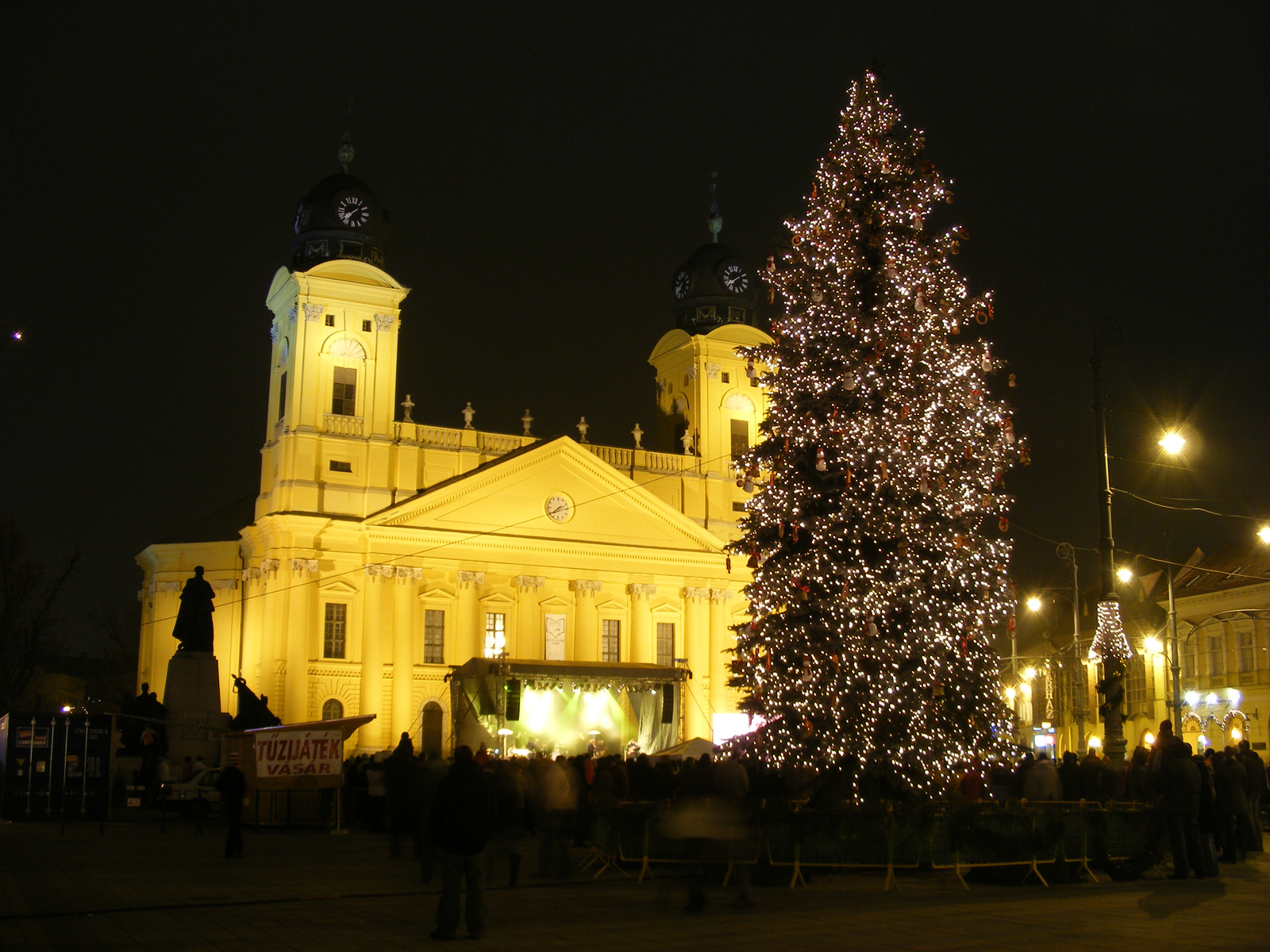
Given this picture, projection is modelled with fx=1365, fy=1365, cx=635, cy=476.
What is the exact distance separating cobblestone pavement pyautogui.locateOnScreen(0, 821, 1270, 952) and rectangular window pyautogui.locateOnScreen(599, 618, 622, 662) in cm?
2909

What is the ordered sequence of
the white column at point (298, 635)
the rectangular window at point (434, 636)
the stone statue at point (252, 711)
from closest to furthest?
the stone statue at point (252, 711) < the white column at point (298, 635) < the rectangular window at point (434, 636)

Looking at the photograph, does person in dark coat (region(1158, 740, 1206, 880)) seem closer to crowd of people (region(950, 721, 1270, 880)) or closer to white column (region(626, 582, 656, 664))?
crowd of people (region(950, 721, 1270, 880))

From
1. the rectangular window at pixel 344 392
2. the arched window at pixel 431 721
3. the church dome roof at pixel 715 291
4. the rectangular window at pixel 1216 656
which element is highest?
the church dome roof at pixel 715 291

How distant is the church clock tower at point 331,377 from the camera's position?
147 feet

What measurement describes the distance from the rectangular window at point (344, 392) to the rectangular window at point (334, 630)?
646cm

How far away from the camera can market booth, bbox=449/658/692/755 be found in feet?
126

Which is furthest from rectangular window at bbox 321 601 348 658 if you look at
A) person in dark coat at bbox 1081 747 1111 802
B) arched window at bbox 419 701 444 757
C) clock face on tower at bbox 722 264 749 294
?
person in dark coat at bbox 1081 747 1111 802

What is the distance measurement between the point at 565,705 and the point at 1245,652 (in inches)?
844

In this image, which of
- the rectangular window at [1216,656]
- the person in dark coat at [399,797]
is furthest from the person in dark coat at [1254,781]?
the rectangular window at [1216,656]

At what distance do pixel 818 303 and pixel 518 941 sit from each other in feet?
40.3

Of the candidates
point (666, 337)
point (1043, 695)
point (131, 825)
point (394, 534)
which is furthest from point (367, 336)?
point (1043, 695)

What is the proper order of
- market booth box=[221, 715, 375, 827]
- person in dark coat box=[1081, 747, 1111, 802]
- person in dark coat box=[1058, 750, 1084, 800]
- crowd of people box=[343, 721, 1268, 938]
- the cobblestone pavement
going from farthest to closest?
market booth box=[221, 715, 375, 827]
person in dark coat box=[1058, 750, 1084, 800]
person in dark coat box=[1081, 747, 1111, 802]
crowd of people box=[343, 721, 1268, 938]
the cobblestone pavement

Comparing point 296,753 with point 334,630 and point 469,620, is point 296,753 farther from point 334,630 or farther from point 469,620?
point 469,620

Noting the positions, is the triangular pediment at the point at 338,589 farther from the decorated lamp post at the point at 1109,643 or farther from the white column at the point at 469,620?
the decorated lamp post at the point at 1109,643
